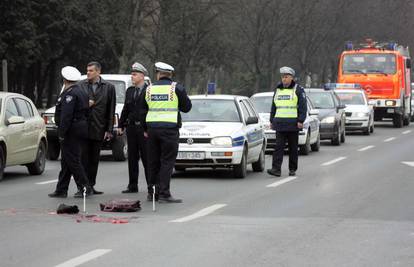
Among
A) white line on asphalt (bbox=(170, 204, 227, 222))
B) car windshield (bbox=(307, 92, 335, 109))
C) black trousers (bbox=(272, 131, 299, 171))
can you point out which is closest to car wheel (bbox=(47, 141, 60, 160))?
black trousers (bbox=(272, 131, 299, 171))

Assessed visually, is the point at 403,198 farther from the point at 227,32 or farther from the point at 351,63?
the point at 227,32

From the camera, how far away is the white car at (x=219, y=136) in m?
15.5

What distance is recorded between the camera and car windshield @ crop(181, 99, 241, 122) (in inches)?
653

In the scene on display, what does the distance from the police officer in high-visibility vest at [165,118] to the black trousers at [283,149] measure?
4330 millimetres

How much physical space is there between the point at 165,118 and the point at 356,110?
2103 centimetres

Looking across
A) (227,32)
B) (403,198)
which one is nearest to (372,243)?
Answer: (403,198)

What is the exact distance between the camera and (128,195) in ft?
43.9

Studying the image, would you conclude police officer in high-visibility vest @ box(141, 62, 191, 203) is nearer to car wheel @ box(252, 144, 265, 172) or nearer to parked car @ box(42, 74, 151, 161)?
car wheel @ box(252, 144, 265, 172)

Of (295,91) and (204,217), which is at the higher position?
(295,91)

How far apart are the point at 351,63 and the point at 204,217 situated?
29.2 metres

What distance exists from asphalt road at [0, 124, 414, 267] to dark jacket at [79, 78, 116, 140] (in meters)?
0.96

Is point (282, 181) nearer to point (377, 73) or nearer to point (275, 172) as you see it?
point (275, 172)

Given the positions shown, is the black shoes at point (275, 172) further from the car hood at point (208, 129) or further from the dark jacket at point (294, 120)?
the car hood at point (208, 129)

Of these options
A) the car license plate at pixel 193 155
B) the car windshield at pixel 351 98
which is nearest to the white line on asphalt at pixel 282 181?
the car license plate at pixel 193 155
